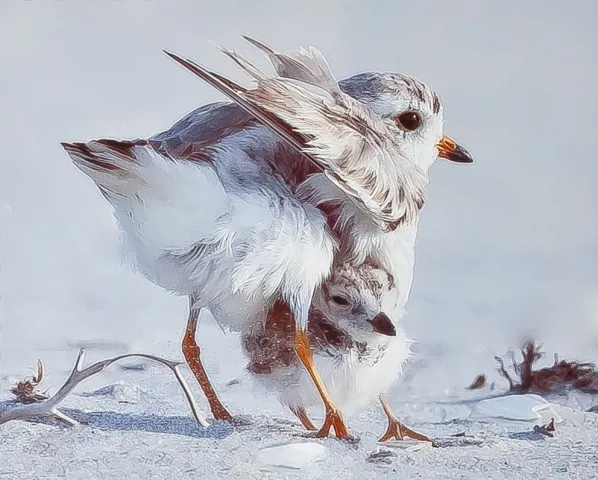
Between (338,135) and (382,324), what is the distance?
0.17 m

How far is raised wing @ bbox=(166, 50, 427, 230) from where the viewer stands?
69 centimetres

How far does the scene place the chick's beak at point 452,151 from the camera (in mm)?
795

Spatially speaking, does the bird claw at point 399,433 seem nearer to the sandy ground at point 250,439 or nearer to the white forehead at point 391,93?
the sandy ground at point 250,439

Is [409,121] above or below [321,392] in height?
above

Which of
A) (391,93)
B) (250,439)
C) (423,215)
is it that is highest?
(391,93)

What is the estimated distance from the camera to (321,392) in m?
0.77

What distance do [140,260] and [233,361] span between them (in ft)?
0.41

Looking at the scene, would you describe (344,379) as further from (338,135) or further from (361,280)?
(338,135)

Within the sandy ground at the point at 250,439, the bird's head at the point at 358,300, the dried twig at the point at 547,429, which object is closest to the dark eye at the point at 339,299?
the bird's head at the point at 358,300

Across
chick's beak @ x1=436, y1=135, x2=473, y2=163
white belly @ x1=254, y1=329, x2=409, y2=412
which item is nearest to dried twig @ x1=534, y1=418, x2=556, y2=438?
white belly @ x1=254, y1=329, x2=409, y2=412

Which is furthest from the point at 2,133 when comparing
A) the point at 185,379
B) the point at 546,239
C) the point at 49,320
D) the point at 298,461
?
the point at 546,239

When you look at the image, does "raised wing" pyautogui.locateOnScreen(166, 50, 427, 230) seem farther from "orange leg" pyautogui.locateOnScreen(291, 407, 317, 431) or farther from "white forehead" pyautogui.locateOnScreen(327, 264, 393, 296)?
"orange leg" pyautogui.locateOnScreen(291, 407, 317, 431)

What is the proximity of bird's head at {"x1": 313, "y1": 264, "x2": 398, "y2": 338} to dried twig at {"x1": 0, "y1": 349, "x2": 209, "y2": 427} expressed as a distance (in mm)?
148

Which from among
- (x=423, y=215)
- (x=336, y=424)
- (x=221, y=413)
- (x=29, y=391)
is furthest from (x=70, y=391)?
(x=423, y=215)
